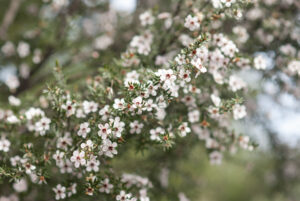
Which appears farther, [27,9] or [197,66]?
[27,9]

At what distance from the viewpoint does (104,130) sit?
10.6 feet

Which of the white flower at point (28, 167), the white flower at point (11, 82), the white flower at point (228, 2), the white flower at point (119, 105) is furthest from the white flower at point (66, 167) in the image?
the white flower at point (228, 2)

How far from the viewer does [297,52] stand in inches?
187

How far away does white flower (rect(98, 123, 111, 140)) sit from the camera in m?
3.19

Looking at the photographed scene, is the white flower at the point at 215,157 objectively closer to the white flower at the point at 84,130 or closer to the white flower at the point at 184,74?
the white flower at the point at 184,74

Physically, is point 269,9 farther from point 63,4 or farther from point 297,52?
point 63,4

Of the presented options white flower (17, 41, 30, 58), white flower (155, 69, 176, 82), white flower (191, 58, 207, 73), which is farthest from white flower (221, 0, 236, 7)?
white flower (17, 41, 30, 58)

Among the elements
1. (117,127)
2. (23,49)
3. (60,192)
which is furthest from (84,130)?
(23,49)

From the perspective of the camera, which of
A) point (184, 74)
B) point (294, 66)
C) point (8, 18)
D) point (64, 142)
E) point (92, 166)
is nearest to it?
point (184, 74)

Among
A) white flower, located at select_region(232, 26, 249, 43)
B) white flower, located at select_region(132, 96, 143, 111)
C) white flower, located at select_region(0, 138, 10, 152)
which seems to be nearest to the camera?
white flower, located at select_region(132, 96, 143, 111)

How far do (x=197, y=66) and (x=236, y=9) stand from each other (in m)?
0.88

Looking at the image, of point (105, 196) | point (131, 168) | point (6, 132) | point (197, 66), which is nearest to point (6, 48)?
point (6, 132)

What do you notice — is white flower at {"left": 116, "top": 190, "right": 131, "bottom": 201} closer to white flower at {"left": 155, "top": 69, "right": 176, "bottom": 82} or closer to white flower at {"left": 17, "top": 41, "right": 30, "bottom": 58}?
white flower at {"left": 155, "top": 69, "right": 176, "bottom": 82}

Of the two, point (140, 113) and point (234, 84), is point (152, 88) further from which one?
point (234, 84)
